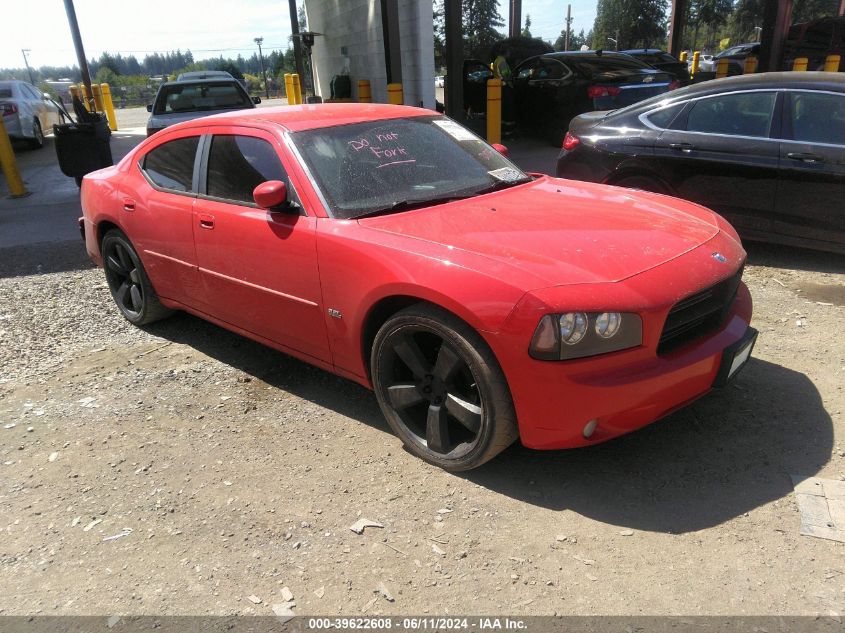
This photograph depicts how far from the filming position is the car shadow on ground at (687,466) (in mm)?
2703

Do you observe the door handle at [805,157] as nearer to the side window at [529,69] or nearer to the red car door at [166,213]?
the red car door at [166,213]

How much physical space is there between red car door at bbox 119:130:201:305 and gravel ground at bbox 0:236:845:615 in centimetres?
63

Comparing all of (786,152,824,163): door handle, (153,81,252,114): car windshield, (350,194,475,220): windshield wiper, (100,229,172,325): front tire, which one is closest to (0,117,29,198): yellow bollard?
(153,81,252,114): car windshield

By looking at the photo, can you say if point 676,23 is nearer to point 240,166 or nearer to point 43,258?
point 43,258

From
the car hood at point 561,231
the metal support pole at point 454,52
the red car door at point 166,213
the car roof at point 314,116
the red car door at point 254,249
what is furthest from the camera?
the metal support pole at point 454,52

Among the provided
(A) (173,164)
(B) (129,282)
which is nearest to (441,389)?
(A) (173,164)

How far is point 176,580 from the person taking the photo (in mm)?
2475

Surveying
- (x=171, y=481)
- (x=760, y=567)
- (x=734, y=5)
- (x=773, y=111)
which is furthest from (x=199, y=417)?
(x=734, y=5)

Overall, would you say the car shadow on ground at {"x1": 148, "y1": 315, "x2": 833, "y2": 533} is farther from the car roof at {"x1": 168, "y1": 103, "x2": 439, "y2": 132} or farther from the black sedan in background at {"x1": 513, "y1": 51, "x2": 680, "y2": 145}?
the black sedan in background at {"x1": 513, "y1": 51, "x2": 680, "y2": 145}

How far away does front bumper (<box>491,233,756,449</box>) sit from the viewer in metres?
2.51

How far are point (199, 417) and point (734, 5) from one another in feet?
287

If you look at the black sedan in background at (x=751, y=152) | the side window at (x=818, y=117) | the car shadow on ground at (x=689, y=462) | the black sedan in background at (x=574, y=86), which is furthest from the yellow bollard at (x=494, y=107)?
the car shadow on ground at (x=689, y=462)

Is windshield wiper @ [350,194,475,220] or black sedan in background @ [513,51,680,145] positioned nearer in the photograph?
windshield wiper @ [350,194,475,220]

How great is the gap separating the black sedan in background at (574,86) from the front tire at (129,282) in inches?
324
